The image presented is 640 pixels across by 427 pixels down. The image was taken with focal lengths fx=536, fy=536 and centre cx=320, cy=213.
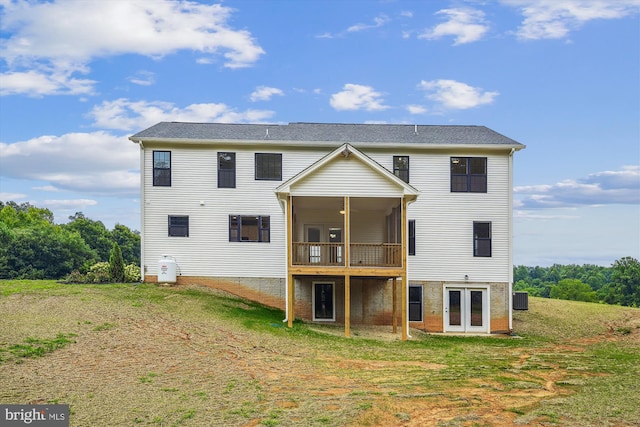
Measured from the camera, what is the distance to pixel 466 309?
23.1 m

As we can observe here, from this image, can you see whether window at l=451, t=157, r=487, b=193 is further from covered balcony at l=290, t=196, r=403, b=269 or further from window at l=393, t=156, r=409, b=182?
covered balcony at l=290, t=196, r=403, b=269

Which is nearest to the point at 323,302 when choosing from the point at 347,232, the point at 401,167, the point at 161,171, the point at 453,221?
the point at 347,232

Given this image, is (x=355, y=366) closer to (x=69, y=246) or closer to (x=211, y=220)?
(x=211, y=220)

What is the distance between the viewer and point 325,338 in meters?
18.0

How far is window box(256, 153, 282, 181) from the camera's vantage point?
76.4ft

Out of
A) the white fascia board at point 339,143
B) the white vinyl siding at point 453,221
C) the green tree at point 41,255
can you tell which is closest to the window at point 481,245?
the white vinyl siding at point 453,221

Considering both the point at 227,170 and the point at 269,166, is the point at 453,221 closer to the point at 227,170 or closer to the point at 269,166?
the point at 269,166

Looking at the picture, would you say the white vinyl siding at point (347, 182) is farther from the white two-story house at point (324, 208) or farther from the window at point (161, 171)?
the window at point (161, 171)

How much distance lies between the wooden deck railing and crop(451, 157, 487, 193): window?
4.52 meters

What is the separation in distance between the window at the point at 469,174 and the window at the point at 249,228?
326 inches

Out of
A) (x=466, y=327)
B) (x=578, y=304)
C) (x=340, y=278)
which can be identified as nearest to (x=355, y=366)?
(x=340, y=278)

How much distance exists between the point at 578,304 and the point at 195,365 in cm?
2424

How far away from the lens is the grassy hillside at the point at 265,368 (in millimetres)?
9789

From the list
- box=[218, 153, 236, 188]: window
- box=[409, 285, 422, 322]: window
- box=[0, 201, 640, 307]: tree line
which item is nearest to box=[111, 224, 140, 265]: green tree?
box=[0, 201, 640, 307]: tree line
